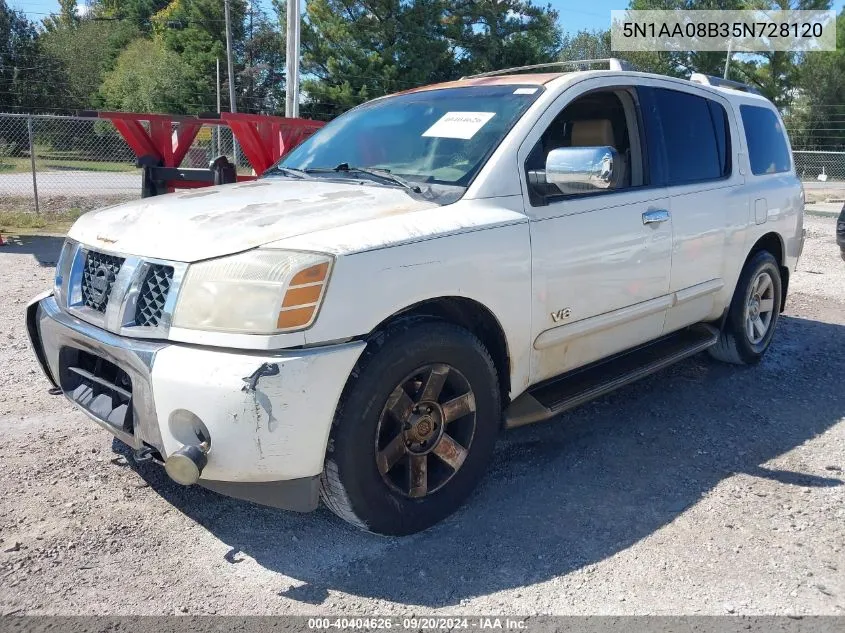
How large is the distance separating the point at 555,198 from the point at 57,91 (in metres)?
46.0

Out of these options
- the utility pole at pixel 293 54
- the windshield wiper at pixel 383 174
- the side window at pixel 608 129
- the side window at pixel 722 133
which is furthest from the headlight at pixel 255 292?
the utility pole at pixel 293 54

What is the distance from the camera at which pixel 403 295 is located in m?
2.80

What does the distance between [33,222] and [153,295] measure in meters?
10.7

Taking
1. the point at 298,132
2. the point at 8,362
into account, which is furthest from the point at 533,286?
the point at 298,132

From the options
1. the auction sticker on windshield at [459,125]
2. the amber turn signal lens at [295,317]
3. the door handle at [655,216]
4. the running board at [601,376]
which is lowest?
the running board at [601,376]

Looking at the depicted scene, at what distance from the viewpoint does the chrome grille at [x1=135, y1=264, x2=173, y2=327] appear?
2.72 meters

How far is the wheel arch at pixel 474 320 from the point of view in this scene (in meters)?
2.96

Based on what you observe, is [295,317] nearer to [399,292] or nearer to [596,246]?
[399,292]

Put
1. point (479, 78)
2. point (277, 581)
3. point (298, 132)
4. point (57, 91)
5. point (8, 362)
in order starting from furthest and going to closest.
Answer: point (57, 91)
point (298, 132)
point (8, 362)
point (479, 78)
point (277, 581)

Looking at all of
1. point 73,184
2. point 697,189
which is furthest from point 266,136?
point 73,184

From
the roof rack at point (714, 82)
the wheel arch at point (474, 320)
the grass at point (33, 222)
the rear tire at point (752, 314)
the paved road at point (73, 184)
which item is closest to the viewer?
the wheel arch at point (474, 320)

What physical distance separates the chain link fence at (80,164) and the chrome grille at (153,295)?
11351mm

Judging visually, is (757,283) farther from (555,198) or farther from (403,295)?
(403,295)

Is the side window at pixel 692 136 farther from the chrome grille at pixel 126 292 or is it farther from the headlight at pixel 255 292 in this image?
the chrome grille at pixel 126 292
